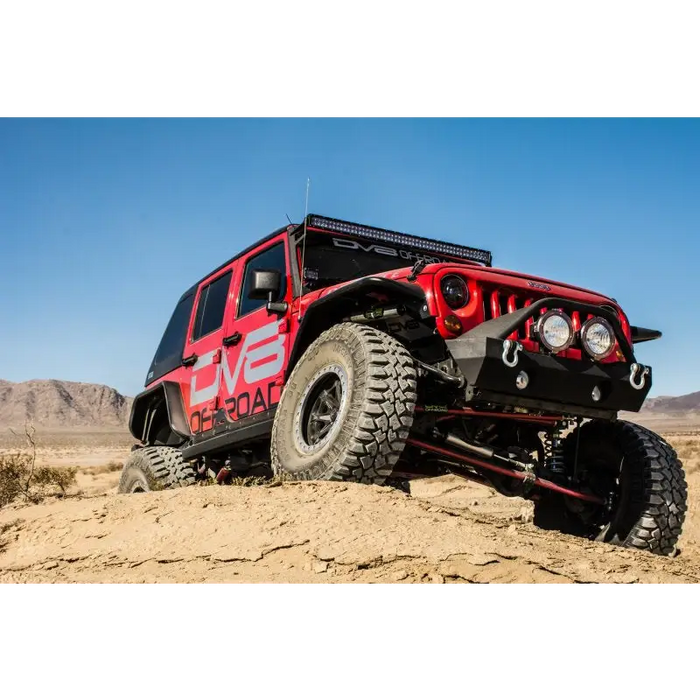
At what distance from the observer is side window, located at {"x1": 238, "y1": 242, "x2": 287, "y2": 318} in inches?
230

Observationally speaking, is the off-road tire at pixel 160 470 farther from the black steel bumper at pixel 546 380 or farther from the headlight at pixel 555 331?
the headlight at pixel 555 331

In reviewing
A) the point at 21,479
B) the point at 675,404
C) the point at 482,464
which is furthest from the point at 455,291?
the point at 675,404

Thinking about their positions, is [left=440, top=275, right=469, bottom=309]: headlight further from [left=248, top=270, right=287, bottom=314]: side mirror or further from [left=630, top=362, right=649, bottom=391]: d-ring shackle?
[left=248, top=270, right=287, bottom=314]: side mirror

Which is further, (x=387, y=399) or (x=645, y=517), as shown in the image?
(x=645, y=517)

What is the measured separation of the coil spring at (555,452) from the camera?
Result: 5.41 meters

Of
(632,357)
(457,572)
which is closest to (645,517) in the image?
(632,357)

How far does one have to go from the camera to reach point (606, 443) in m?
5.33

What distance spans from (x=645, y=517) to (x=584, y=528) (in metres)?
0.62

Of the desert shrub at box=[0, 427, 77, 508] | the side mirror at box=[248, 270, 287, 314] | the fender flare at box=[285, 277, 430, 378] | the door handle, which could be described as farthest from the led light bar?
the desert shrub at box=[0, 427, 77, 508]

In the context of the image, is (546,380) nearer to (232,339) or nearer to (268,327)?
(268,327)

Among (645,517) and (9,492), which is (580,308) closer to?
(645,517)

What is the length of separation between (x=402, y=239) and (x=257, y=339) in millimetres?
1579

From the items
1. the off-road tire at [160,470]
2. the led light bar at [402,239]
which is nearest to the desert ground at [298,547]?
the off-road tire at [160,470]

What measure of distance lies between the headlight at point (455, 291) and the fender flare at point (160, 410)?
349cm
